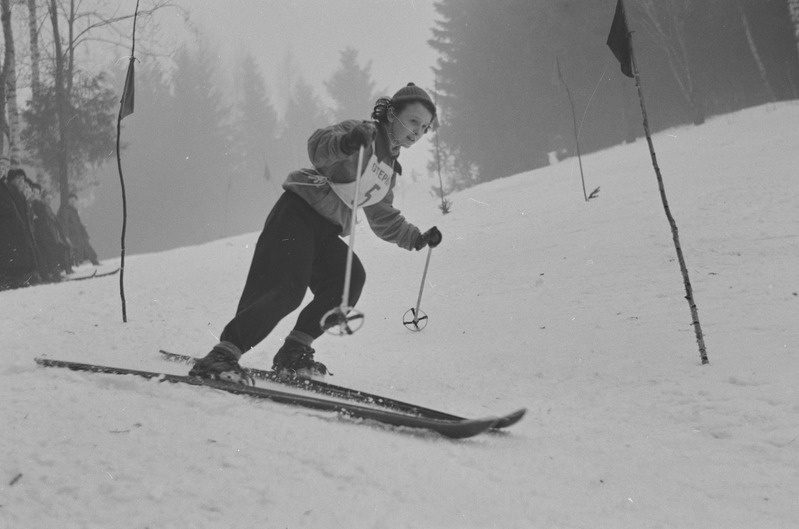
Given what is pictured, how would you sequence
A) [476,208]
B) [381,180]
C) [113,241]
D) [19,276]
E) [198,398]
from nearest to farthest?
[198,398] → [381,180] → [19,276] → [476,208] → [113,241]

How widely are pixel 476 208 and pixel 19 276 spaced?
346 inches

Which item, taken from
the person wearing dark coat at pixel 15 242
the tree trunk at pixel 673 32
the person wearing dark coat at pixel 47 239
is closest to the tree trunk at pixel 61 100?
the person wearing dark coat at pixel 47 239

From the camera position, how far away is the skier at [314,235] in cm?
271

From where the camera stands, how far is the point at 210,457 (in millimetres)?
1591

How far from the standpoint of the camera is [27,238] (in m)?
8.54

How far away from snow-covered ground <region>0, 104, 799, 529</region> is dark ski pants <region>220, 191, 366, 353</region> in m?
0.50

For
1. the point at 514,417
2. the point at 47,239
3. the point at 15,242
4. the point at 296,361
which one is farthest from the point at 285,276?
the point at 47,239

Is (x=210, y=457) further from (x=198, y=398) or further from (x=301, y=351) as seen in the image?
(x=301, y=351)

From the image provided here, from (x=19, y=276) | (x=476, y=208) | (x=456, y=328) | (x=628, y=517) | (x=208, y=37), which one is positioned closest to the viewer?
(x=628, y=517)

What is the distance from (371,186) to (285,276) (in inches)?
30.1

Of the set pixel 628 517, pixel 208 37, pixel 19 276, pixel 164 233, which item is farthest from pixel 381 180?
pixel 208 37

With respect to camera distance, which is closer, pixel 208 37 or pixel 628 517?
pixel 628 517

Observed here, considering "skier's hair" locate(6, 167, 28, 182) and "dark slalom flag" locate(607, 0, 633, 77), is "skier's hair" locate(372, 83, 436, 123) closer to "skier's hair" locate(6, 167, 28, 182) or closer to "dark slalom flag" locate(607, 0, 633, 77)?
"dark slalom flag" locate(607, 0, 633, 77)

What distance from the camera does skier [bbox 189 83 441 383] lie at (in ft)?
8.89
